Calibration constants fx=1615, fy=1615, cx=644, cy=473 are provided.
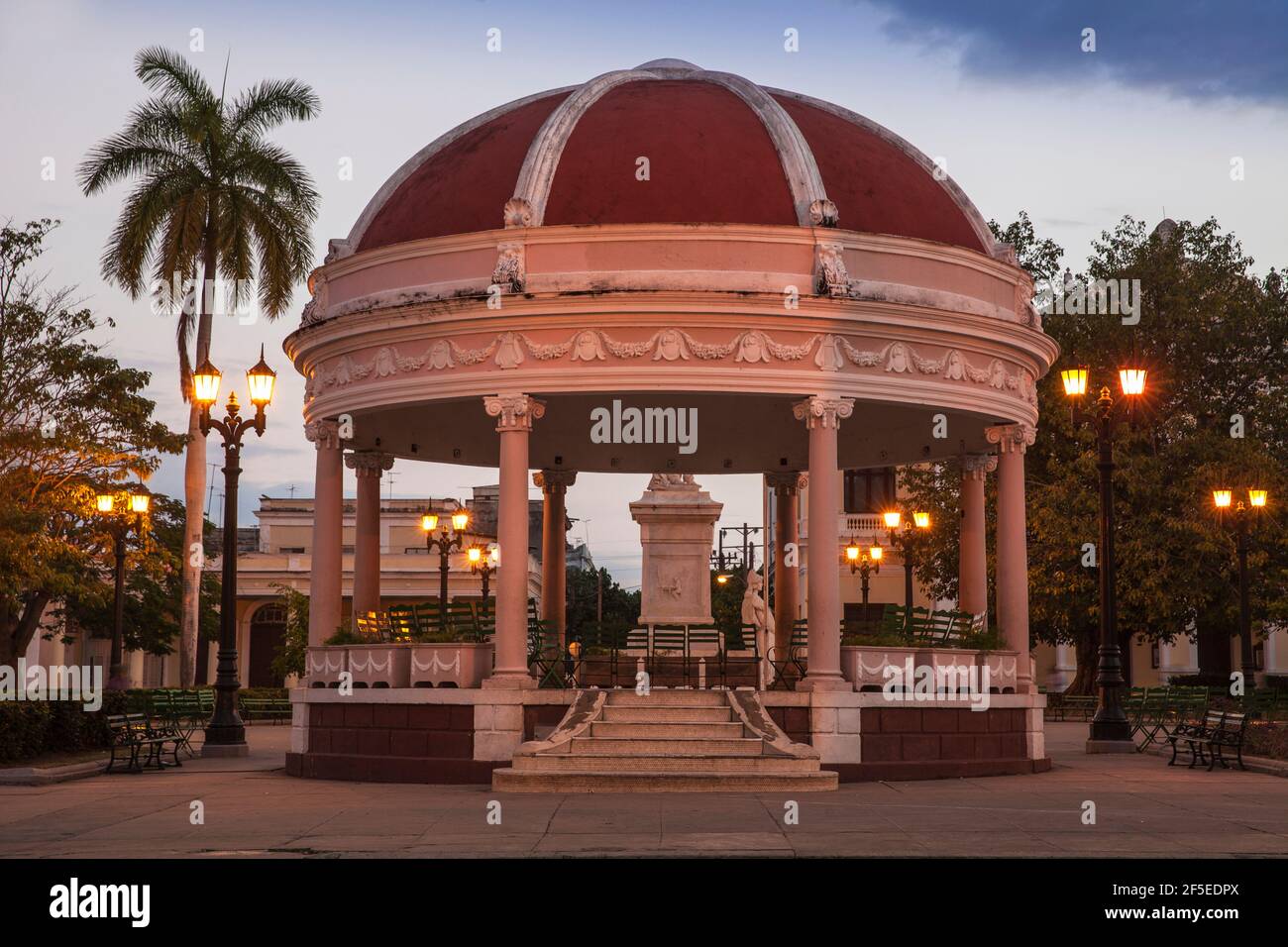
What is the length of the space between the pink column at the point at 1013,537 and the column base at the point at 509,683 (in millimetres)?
8284

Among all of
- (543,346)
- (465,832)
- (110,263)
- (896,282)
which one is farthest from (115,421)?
(465,832)

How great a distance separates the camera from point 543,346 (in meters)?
24.0

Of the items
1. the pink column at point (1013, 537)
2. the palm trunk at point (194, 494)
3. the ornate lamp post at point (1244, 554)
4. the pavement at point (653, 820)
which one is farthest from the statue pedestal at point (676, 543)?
the palm trunk at point (194, 494)

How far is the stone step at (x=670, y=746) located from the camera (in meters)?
22.0

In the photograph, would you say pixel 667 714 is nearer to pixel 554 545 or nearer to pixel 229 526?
pixel 554 545

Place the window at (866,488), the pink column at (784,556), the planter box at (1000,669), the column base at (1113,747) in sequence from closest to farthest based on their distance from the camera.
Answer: the planter box at (1000,669) → the column base at (1113,747) → the pink column at (784,556) → the window at (866,488)

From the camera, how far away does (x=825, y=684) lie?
23.7 meters

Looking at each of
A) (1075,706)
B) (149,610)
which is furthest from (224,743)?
(149,610)

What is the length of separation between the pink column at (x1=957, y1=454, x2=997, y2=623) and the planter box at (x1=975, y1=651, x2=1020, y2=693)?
3.01 m

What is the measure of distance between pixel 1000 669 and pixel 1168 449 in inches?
1002

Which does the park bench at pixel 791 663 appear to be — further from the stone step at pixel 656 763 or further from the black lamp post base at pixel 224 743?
the black lamp post base at pixel 224 743

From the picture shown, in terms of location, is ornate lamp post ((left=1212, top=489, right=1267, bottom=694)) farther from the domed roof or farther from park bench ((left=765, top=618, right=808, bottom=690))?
the domed roof

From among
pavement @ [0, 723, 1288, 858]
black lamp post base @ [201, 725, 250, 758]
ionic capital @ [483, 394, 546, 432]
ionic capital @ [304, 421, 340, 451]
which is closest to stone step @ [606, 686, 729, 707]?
pavement @ [0, 723, 1288, 858]

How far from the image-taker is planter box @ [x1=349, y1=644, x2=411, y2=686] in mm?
24750
